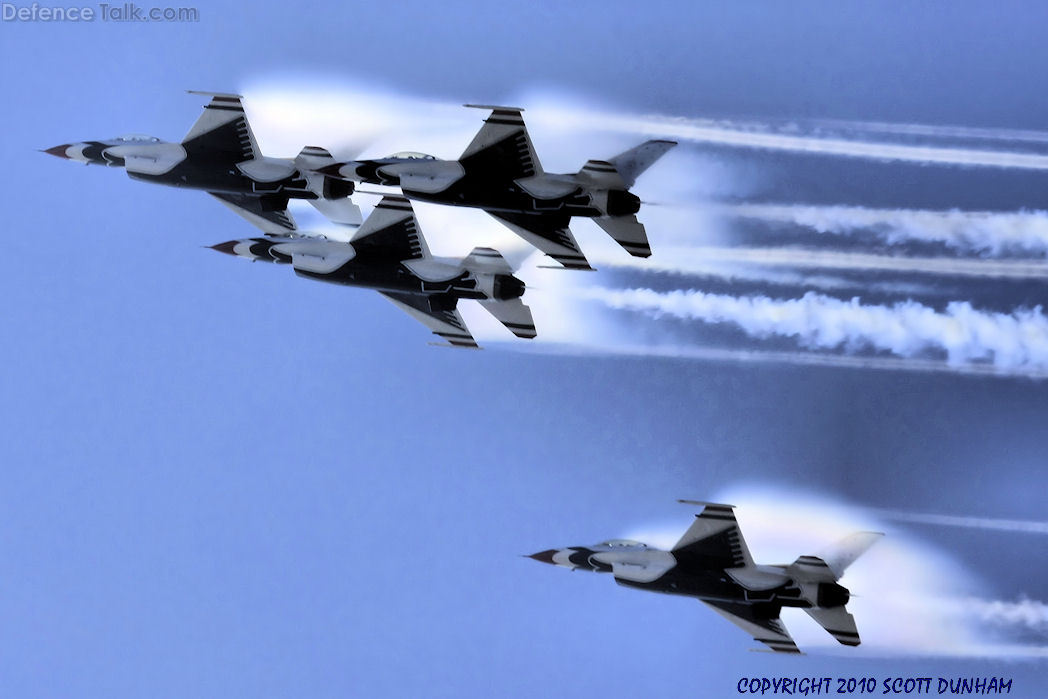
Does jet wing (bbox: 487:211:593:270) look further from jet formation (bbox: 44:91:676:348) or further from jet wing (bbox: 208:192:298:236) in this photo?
jet wing (bbox: 208:192:298:236)

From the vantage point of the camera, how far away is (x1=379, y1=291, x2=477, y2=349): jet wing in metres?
39.6

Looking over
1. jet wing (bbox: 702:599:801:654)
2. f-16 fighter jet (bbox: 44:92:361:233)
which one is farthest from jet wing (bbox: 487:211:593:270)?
jet wing (bbox: 702:599:801:654)

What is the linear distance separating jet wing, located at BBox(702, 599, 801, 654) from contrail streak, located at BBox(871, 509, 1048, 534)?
13.1ft

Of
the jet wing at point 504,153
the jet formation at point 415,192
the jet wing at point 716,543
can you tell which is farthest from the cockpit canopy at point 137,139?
the jet wing at point 716,543

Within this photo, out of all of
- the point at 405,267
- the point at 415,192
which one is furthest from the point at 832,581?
the point at 415,192

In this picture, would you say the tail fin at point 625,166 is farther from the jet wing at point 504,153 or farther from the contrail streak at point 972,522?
the contrail streak at point 972,522

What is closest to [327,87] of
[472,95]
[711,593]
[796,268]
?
[472,95]

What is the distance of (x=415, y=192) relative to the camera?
36531mm

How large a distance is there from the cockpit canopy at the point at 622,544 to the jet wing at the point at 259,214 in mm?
10125

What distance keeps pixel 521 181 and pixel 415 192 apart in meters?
2.23

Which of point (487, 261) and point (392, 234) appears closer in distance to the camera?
point (487, 261)

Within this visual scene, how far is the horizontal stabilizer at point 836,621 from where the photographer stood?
124 feet

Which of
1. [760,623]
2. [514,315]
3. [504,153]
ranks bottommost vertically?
[760,623]

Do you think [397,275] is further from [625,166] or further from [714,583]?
[714,583]
